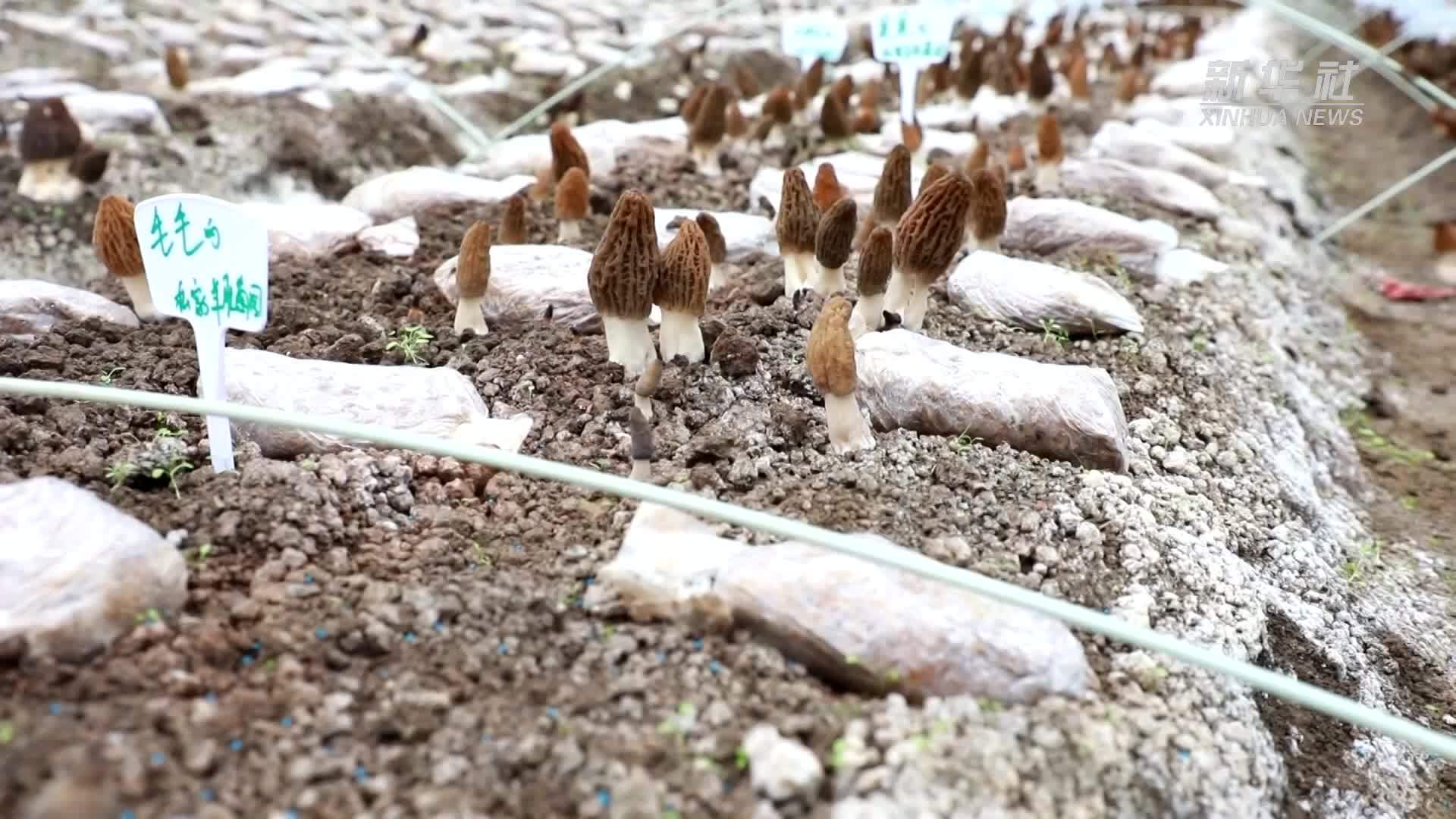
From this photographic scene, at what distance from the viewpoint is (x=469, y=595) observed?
153 centimetres

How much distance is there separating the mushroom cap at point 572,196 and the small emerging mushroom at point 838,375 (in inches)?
46.5

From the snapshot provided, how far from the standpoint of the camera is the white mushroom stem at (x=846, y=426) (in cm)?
194

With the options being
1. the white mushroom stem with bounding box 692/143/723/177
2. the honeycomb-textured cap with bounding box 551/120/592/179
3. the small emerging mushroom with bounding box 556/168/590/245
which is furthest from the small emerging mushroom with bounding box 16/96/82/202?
the white mushroom stem with bounding box 692/143/723/177

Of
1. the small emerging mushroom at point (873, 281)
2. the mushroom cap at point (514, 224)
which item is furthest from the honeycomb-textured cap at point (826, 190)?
the mushroom cap at point (514, 224)

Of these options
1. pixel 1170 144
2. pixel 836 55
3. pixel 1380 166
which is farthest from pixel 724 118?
pixel 1380 166

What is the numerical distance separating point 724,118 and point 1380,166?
409 cm

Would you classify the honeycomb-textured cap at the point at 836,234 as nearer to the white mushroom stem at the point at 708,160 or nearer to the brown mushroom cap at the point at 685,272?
the brown mushroom cap at the point at 685,272

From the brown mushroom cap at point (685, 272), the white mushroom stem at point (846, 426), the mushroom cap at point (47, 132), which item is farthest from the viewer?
the mushroom cap at point (47, 132)

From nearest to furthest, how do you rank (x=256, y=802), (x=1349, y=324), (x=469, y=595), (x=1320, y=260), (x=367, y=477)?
(x=256, y=802) → (x=469, y=595) → (x=367, y=477) → (x=1349, y=324) → (x=1320, y=260)

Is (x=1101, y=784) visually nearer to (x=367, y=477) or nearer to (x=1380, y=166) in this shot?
(x=367, y=477)

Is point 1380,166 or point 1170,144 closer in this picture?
point 1170,144

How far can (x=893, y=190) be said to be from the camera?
104 inches

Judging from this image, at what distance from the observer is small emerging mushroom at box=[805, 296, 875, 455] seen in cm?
185

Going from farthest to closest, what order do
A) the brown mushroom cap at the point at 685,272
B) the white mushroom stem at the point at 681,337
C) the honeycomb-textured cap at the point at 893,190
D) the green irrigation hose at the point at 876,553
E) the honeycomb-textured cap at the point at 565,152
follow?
the honeycomb-textured cap at the point at 565,152, the honeycomb-textured cap at the point at 893,190, the white mushroom stem at the point at 681,337, the brown mushroom cap at the point at 685,272, the green irrigation hose at the point at 876,553
